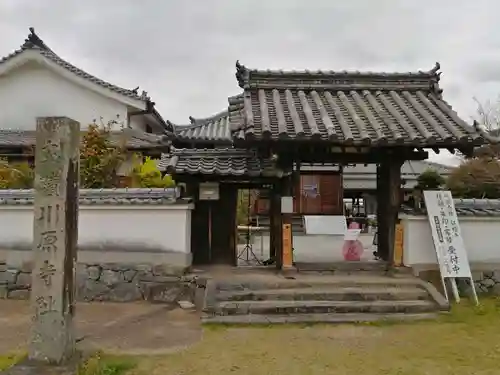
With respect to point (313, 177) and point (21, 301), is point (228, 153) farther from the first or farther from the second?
point (313, 177)

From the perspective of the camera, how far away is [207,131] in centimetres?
2062

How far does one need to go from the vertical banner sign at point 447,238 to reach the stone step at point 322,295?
86 centimetres

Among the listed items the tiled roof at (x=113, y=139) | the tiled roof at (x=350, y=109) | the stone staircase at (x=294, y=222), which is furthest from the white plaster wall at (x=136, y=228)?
the stone staircase at (x=294, y=222)

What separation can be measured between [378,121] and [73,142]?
6.80 meters

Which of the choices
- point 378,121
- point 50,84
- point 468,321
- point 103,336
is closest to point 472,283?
point 468,321

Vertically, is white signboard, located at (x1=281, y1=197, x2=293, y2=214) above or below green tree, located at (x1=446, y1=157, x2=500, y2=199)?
below

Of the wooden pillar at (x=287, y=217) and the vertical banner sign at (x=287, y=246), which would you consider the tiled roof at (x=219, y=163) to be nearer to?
the wooden pillar at (x=287, y=217)

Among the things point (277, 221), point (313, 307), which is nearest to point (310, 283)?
point (313, 307)

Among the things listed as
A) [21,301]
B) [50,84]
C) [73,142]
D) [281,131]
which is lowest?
[21,301]

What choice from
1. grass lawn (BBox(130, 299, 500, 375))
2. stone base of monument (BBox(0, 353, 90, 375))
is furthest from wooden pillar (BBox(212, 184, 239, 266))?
stone base of monument (BBox(0, 353, 90, 375))

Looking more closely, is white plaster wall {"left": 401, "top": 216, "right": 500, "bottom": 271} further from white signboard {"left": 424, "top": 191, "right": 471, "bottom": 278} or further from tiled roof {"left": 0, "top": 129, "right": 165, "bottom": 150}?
tiled roof {"left": 0, "top": 129, "right": 165, "bottom": 150}

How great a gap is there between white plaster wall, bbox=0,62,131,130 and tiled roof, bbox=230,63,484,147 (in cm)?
1111

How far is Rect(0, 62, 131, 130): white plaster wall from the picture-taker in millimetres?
21188

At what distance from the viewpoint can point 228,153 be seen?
11.8m
